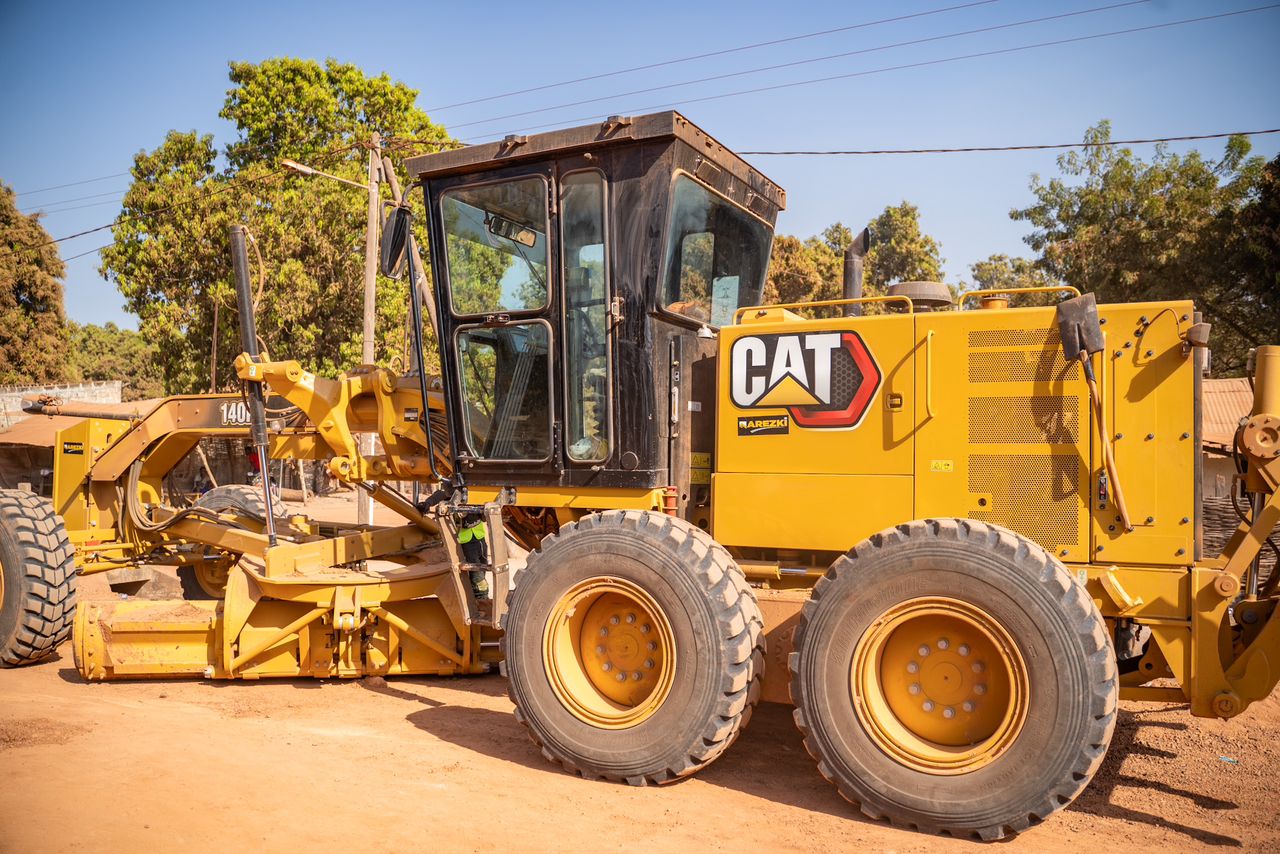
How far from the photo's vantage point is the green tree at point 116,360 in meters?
45.2

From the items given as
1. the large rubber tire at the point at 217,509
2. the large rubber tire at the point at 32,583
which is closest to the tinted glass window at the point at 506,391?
the large rubber tire at the point at 32,583

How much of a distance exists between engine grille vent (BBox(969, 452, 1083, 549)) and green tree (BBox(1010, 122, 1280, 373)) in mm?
13987

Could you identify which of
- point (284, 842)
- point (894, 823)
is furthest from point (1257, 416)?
point (284, 842)

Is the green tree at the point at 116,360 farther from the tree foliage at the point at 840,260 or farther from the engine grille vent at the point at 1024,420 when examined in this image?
the engine grille vent at the point at 1024,420

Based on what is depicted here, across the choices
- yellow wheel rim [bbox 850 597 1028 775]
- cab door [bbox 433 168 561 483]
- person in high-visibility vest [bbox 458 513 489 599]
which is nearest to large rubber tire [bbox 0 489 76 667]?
person in high-visibility vest [bbox 458 513 489 599]

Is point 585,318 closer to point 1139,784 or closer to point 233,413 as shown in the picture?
point 1139,784

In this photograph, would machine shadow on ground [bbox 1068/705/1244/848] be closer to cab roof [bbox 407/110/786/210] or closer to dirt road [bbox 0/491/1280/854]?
dirt road [bbox 0/491/1280/854]

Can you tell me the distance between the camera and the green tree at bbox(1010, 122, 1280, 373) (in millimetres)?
17594

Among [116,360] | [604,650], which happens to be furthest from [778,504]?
[116,360]

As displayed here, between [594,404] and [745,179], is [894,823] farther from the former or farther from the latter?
[745,179]

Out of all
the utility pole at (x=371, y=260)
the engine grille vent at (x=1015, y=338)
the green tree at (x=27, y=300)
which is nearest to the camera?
the engine grille vent at (x=1015, y=338)

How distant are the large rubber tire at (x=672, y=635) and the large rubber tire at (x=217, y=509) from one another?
4578mm

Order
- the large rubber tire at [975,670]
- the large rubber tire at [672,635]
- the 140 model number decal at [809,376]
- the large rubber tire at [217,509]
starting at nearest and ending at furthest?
the large rubber tire at [975,670] → the large rubber tire at [672,635] → the 140 model number decal at [809,376] → the large rubber tire at [217,509]

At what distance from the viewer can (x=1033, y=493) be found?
4559 millimetres
